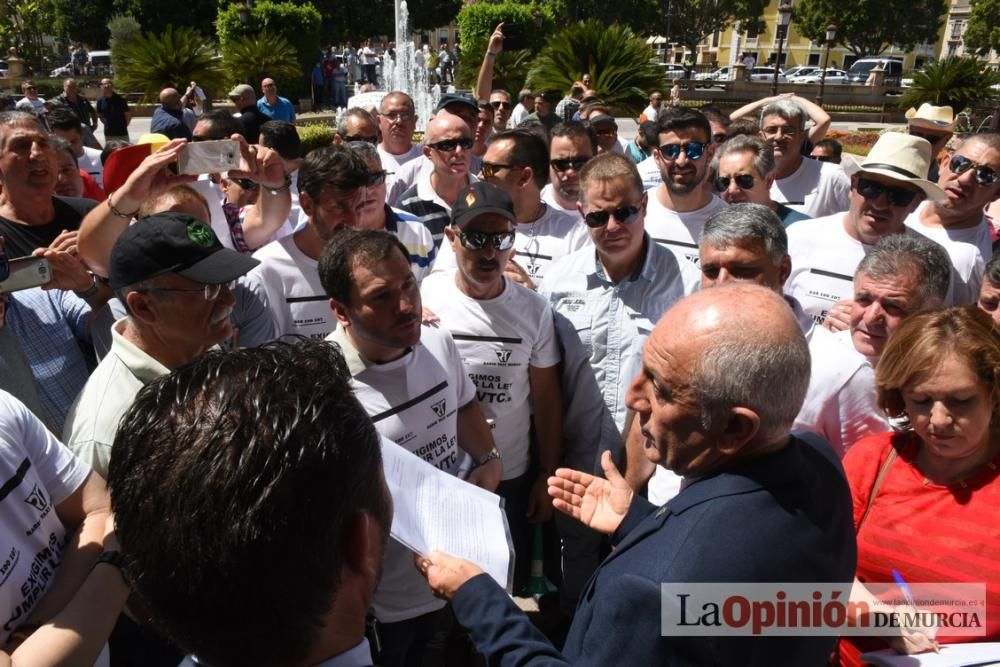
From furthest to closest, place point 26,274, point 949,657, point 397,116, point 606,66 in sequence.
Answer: point 606,66 < point 397,116 < point 26,274 < point 949,657

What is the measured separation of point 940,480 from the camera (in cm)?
225

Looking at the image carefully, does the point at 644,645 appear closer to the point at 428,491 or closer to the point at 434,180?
the point at 428,491

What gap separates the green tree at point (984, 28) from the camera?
44.5 m

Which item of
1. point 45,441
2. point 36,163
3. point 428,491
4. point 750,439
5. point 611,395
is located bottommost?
point 611,395

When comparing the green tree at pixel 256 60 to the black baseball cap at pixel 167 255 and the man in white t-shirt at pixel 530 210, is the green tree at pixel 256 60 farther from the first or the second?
the black baseball cap at pixel 167 255

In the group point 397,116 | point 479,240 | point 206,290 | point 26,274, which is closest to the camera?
point 206,290

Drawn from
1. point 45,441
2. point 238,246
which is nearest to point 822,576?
point 45,441

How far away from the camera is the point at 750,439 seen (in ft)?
5.50

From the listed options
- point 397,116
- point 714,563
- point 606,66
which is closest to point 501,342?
point 714,563

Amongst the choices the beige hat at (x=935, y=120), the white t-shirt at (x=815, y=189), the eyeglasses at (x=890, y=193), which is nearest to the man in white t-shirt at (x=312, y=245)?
the eyeglasses at (x=890, y=193)

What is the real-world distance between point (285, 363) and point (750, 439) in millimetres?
1069

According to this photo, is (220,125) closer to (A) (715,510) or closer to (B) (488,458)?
(B) (488,458)

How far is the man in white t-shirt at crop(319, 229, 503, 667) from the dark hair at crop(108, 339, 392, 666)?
4.23 ft

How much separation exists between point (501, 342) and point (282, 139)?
309cm
